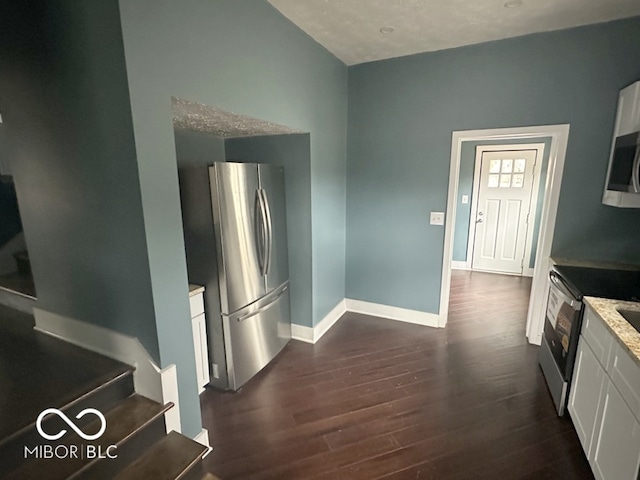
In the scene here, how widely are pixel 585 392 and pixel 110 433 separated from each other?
262 centimetres

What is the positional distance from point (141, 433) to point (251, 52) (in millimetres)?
2274

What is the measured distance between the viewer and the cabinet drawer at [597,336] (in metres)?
1.60

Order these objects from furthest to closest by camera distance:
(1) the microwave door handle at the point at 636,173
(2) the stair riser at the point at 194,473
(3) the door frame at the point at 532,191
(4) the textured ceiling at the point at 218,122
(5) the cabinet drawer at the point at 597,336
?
(3) the door frame at the point at 532,191 → (1) the microwave door handle at the point at 636,173 → (4) the textured ceiling at the point at 218,122 → (5) the cabinet drawer at the point at 597,336 → (2) the stair riser at the point at 194,473

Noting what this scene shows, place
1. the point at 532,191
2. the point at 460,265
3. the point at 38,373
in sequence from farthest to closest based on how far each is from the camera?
the point at 460,265 → the point at 532,191 → the point at 38,373

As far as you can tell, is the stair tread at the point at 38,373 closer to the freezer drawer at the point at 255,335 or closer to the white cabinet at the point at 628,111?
the freezer drawer at the point at 255,335

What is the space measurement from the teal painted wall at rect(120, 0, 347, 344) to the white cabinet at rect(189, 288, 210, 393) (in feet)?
2.12

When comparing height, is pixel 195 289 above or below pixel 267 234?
below

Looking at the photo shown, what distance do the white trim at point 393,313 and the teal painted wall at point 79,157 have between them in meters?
2.65

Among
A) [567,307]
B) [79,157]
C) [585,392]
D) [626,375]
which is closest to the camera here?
[626,375]

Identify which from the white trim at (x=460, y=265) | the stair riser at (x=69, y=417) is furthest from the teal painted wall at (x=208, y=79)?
the white trim at (x=460, y=265)

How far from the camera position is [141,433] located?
153 cm

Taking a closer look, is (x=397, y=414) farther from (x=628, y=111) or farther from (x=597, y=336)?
(x=628, y=111)

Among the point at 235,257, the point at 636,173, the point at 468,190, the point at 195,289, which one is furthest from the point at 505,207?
the point at 195,289

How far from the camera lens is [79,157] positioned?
1526 mm
